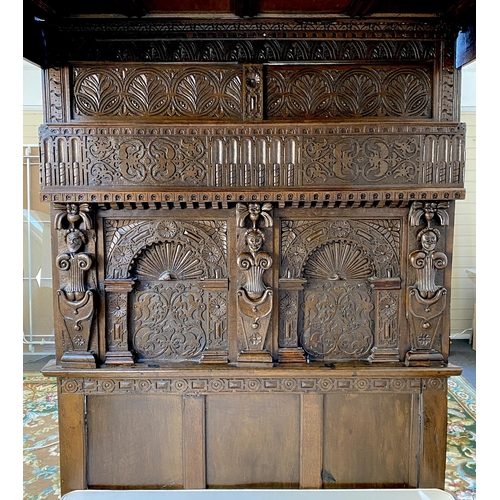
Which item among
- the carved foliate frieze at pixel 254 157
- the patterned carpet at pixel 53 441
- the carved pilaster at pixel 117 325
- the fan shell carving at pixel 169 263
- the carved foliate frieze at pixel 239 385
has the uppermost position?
the carved foliate frieze at pixel 254 157

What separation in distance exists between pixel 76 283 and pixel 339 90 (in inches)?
68.9

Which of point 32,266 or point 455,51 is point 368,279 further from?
point 32,266

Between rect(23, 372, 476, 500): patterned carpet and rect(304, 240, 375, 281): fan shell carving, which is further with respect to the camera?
rect(23, 372, 476, 500): patterned carpet

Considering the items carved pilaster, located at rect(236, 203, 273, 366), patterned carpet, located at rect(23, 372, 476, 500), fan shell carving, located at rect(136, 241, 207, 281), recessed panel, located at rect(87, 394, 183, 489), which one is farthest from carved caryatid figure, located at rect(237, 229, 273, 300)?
patterned carpet, located at rect(23, 372, 476, 500)

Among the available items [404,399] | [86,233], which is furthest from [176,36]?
[404,399]

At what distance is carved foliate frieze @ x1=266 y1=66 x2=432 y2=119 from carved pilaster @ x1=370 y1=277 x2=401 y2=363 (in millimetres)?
971

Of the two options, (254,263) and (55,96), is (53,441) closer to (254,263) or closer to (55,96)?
(254,263)

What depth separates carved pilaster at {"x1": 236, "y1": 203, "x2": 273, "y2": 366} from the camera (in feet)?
7.00

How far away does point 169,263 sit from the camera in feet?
7.34

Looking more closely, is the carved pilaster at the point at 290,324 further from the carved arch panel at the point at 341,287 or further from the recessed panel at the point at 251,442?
the recessed panel at the point at 251,442

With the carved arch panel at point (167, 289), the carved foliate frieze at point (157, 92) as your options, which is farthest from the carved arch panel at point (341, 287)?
the carved foliate frieze at point (157, 92)

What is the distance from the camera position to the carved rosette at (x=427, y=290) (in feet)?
7.09

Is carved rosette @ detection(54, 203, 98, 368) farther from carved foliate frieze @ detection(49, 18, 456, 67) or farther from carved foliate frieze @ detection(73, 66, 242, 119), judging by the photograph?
carved foliate frieze @ detection(49, 18, 456, 67)

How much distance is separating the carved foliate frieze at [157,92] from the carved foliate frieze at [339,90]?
0.74ft
